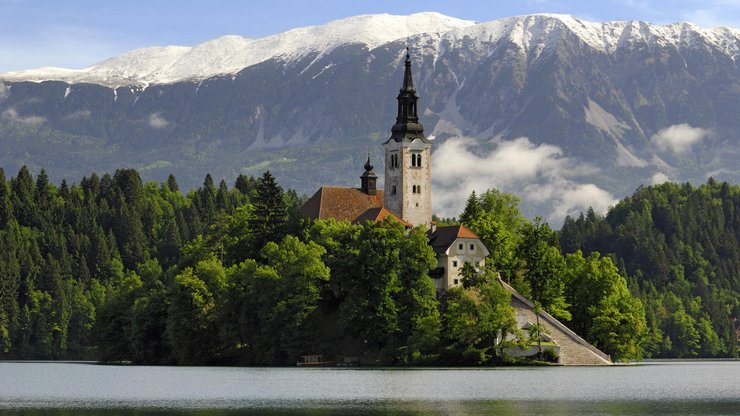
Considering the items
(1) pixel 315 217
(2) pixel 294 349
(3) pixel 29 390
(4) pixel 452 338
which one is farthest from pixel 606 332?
(3) pixel 29 390

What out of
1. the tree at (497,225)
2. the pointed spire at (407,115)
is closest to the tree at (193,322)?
the tree at (497,225)

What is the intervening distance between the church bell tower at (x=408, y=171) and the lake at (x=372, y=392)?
44.8 metres

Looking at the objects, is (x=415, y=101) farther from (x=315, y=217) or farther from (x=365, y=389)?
(x=365, y=389)

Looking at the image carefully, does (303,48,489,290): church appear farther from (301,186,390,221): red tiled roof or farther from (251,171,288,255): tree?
(251,171,288,255): tree

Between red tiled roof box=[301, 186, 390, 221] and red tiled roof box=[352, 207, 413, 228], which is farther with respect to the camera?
red tiled roof box=[301, 186, 390, 221]

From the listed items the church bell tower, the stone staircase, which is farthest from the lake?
the church bell tower

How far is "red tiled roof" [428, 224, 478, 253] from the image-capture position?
14188 centimetres

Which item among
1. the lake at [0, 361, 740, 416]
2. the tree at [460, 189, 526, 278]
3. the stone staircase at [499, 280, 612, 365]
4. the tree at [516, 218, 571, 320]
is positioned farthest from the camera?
the tree at [460, 189, 526, 278]

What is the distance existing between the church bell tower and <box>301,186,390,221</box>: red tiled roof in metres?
2.75

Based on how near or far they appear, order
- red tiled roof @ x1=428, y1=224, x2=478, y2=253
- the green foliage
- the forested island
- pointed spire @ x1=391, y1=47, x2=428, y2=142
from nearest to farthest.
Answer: the forested island → the green foliage → red tiled roof @ x1=428, y1=224, x2=478, y2=253 → pointed spire @ x1=391, y1=47, x2=428, y2=142

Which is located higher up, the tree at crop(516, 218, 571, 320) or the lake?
the tree at crop(516, 218, 571, 320)

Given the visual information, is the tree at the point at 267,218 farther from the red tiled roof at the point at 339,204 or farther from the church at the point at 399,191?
the red tiled roof at the point at 339,204

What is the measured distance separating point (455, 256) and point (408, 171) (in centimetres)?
2877

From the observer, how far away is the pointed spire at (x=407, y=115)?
16812 cm
